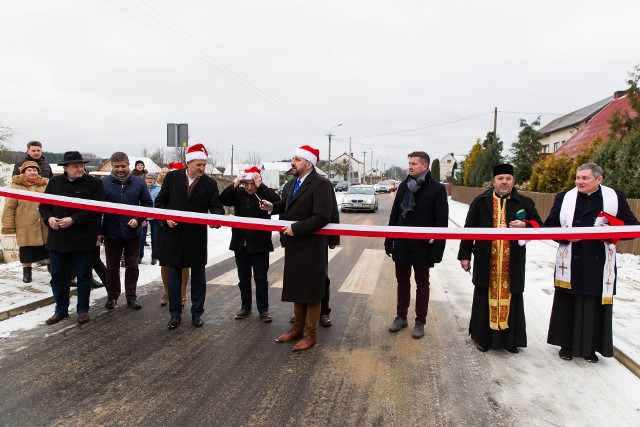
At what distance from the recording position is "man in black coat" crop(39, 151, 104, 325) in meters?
5.02

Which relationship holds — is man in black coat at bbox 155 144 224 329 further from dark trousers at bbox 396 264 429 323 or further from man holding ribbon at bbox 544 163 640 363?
man holding ribbon at bbox 544 163 640 363

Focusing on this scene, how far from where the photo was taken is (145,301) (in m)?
6.02

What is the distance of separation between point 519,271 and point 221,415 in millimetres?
3107

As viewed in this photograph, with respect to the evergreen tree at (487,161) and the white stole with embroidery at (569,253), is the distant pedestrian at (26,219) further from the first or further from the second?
the evergreen tree at (487,161)

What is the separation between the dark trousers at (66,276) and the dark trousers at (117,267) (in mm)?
512

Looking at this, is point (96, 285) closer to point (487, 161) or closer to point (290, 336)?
point (290, 336)

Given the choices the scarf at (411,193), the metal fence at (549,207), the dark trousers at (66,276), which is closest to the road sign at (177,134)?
the dark trousers at (66,276)

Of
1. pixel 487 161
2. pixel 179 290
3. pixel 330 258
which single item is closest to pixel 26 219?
pixel 179 290

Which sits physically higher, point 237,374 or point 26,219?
point 26,219

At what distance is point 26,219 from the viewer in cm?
625

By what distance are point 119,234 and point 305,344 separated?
117 inches

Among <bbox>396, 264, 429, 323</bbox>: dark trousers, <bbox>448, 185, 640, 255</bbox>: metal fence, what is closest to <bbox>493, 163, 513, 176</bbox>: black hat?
<bbox>396, 264, 429, 323</bbox>: dark trousers

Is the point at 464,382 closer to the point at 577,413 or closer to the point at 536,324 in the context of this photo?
the point at 577,413

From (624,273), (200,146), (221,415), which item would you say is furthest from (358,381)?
(624,273)
